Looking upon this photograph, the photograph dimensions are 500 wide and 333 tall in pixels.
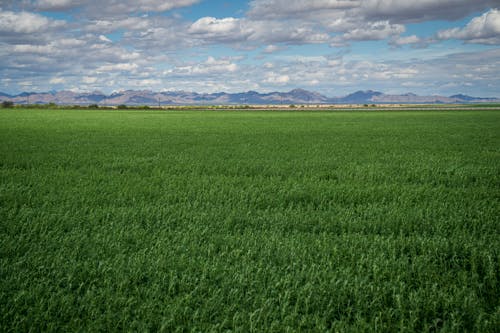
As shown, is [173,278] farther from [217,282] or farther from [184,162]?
[184,162]

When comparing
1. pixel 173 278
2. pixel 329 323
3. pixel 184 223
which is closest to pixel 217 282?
pixel 173 278

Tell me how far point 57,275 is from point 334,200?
5198 mm

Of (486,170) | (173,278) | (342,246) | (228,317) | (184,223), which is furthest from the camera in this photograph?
(486,170)

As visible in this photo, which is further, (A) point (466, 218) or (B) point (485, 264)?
(A) point (466, 218)

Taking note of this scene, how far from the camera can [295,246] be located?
195 inches

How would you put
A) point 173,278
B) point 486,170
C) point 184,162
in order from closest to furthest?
point 173,278 → point 486,170 → point 184,162

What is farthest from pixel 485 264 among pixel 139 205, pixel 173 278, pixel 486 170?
pixel 486 170

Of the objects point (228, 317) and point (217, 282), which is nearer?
point (228, 317)

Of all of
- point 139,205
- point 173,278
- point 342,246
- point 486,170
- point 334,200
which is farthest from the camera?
point 486,170

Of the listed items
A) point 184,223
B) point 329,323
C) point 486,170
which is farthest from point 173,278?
point 486,170

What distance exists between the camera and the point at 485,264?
4.47 m

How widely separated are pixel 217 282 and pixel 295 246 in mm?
1340

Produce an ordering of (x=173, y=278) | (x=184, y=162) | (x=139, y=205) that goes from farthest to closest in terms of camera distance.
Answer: (x=184, y=162), (x=139, y=205), (x=173, y=278)

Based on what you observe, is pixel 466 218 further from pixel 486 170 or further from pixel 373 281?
pixel 486 170
